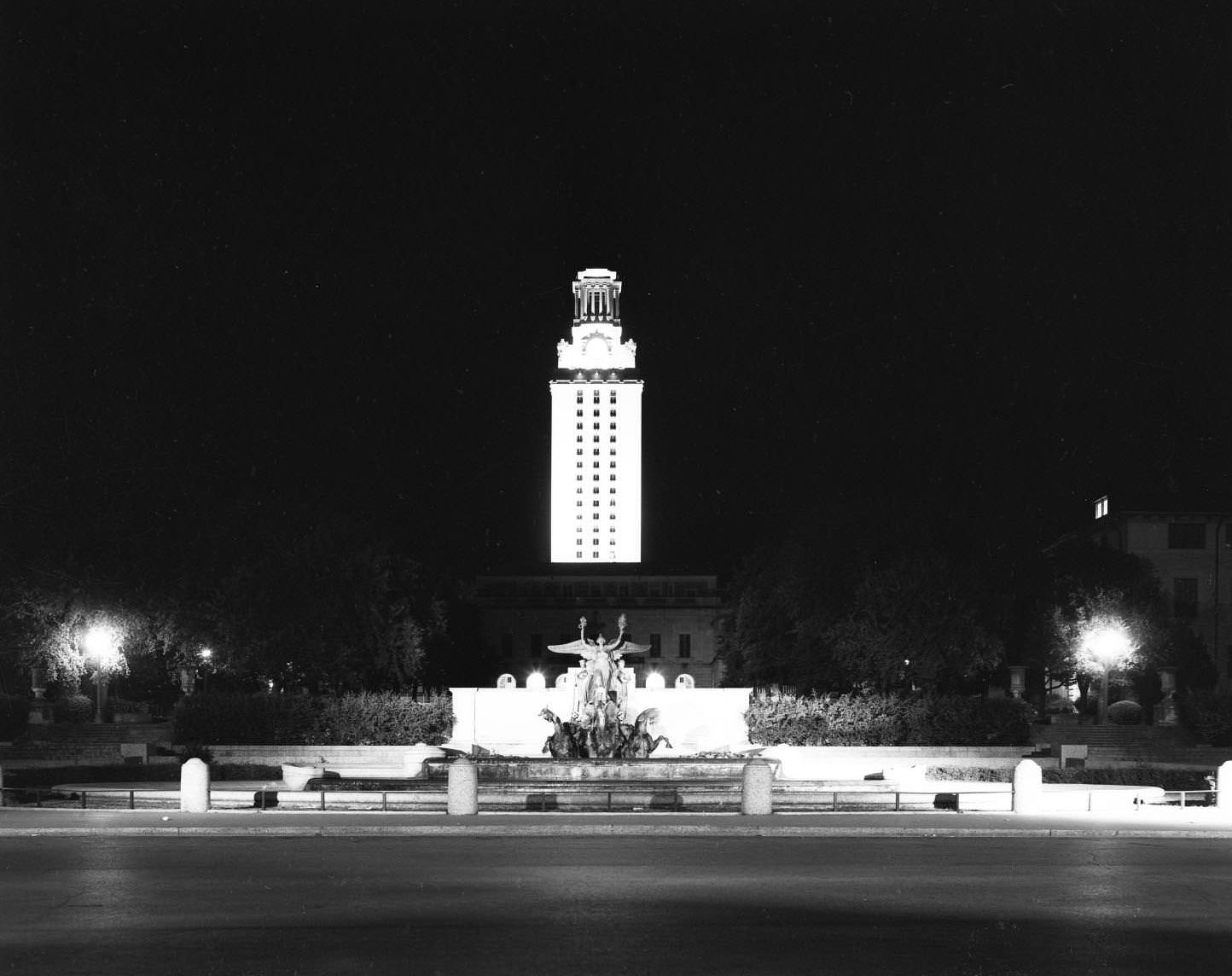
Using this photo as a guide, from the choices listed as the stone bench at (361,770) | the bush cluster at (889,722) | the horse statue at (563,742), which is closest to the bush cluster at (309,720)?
the stone bench at (361,770)

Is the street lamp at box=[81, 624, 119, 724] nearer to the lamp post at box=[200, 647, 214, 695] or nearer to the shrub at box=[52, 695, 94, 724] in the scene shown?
the shrub at box=[52, 695, 94, 724]

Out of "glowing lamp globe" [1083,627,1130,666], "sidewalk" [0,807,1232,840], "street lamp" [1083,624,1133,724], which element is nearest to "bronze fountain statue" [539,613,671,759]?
"sidewalk" [0,807,1232,840]

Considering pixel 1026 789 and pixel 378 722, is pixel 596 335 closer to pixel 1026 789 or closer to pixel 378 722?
pixel 378 722

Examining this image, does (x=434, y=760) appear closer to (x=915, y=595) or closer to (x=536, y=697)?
(x=536, y=697)

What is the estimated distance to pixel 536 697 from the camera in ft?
214

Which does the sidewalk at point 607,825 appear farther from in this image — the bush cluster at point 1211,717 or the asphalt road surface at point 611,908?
the bush cluster at point 1211,717

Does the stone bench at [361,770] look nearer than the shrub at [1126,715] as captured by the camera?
Yes

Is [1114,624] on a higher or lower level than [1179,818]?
higher

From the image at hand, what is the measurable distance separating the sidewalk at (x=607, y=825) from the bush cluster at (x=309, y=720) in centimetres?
2613

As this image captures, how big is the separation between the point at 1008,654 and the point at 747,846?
57.1m

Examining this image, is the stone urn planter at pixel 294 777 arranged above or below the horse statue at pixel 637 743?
below

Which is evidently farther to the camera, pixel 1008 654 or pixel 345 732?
pixel 1008 654

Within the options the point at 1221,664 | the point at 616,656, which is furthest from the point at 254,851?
the point at 1221,664

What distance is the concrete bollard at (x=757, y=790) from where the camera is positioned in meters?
33.5
